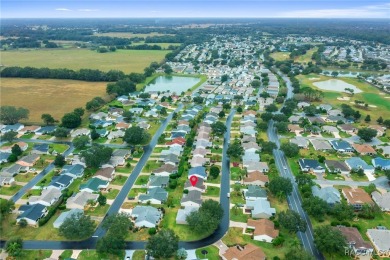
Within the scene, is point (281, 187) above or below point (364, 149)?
above

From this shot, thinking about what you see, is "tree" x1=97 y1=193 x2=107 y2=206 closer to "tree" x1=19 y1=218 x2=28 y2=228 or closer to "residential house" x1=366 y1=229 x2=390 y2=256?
"tree" x1=19 y1=218 x2=28 y2=228

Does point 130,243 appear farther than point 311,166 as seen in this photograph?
No

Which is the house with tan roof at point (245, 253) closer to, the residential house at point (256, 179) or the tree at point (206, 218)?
the tree at point (206, 218)

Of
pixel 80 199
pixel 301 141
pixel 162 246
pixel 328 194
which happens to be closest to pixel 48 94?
pixel 80 199

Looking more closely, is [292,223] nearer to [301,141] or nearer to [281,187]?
[281,187]

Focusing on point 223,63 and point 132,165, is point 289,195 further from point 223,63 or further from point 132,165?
point 223,63

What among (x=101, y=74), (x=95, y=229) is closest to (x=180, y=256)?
(x=95, y=229)

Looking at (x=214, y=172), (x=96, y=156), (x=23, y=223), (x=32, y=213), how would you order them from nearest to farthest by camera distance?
(x=23, y=223)
(x=32, y=213)
(x=214, y=172)
(x=96, y=156)
